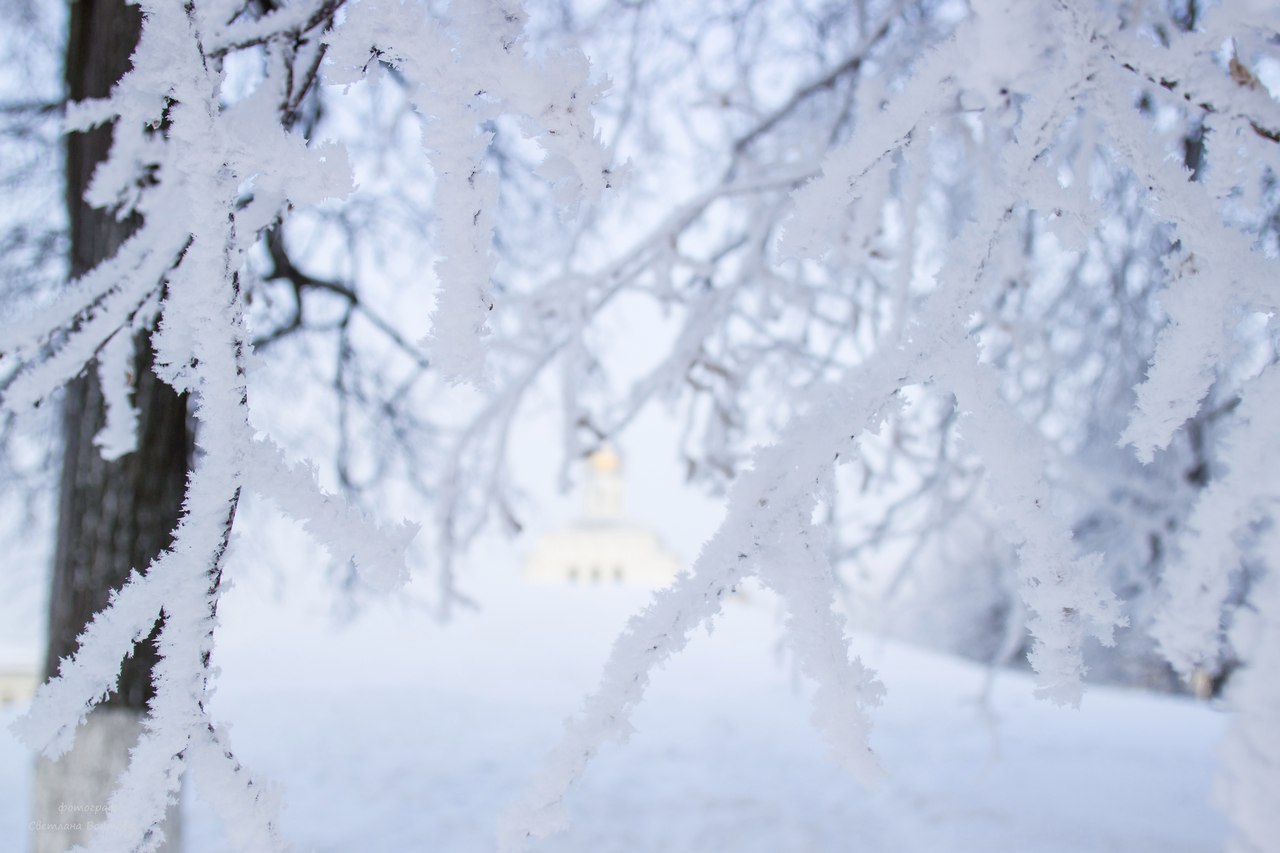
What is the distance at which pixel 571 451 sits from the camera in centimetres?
284

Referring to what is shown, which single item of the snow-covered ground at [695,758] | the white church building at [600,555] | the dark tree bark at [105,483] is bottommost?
the snow-covered ground at [695,758]

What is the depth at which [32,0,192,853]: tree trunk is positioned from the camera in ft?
8.87

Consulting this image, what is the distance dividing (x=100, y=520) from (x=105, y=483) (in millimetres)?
127

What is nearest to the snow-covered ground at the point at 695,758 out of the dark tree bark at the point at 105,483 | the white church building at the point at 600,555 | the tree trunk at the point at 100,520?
the tree trunk at the point at 100,520

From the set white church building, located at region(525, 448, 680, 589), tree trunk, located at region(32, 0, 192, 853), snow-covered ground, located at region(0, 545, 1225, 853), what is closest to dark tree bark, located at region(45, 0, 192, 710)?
tree trunk, located at region(32, 0, 192, 853)

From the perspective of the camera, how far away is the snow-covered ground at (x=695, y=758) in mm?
3885

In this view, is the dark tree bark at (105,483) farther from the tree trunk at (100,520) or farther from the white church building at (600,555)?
the white church building at (600,555)

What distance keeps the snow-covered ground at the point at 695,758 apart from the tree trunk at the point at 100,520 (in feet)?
1.50

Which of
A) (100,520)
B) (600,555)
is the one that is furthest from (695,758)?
(600,555)

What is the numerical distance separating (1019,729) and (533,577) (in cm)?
2070

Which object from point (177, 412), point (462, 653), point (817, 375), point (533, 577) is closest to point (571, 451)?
point (817, 375)

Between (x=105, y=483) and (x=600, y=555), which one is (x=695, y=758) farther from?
(x=600, y=555)

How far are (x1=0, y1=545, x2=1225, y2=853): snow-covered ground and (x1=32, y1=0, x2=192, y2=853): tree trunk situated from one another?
0.46 meters

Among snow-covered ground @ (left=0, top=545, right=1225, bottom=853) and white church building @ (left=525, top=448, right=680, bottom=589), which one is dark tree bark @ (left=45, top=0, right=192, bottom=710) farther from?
white church building @ (left=525, top=448, right=680, bottom=589)
